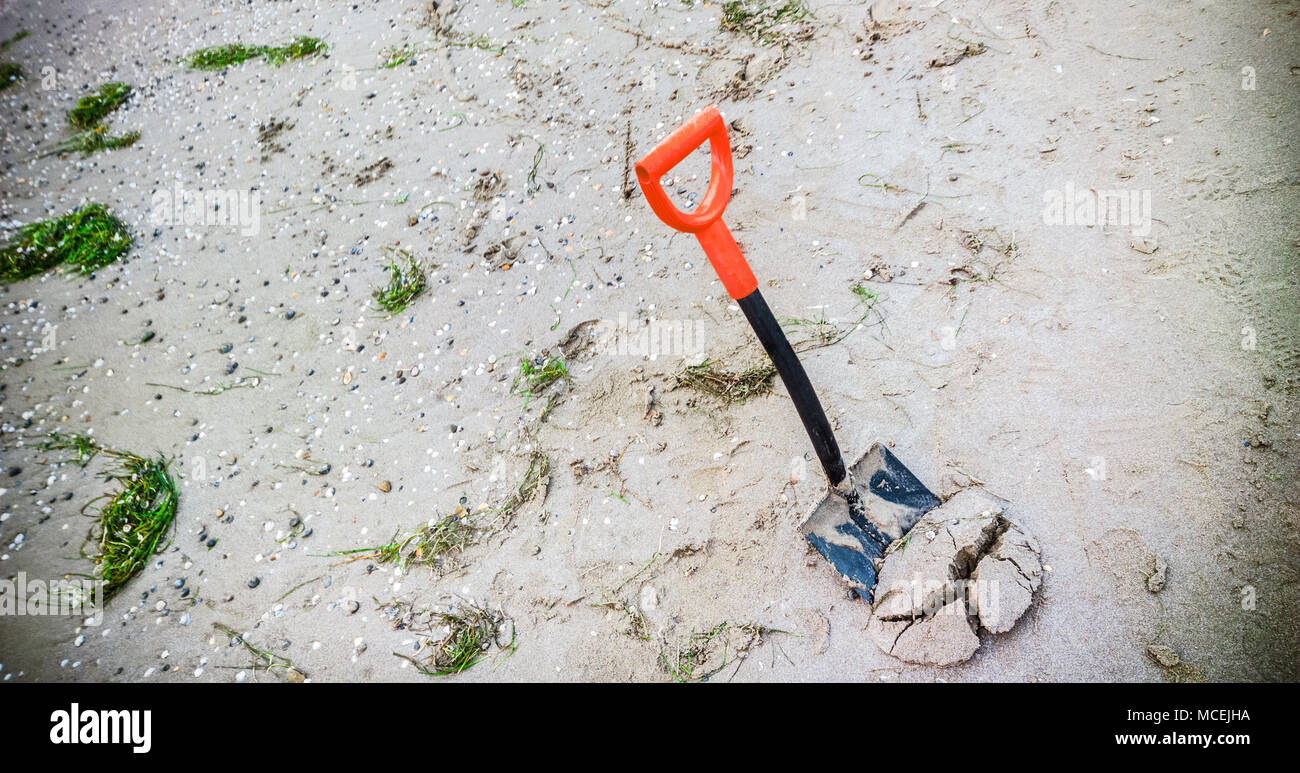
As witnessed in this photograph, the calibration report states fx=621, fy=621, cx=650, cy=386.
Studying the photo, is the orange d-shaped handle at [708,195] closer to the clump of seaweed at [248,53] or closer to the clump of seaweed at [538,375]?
the clump of seaweed at [538,375]

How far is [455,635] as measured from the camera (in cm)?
293

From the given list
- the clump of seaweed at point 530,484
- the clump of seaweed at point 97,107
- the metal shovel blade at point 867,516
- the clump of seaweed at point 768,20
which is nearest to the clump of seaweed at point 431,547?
the clump of seaweed at point 530,484

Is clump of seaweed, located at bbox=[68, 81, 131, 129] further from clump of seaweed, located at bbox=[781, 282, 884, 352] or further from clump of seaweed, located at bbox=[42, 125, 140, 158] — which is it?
clump of seaweed, located at bbox=[781, 282, 884, 352]

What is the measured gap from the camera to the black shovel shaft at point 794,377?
7.06 ft

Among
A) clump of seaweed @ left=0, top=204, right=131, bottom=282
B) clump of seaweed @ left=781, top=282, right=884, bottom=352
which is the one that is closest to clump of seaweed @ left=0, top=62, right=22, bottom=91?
clump of seaweed @ left=0, top=204, right=131, bottom=282

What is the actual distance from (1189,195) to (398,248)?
4945mm

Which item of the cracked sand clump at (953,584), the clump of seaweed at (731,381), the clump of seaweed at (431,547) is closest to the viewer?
the cracked sand clump at (953,584)

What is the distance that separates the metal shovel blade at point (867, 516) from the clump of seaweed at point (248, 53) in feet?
23.5

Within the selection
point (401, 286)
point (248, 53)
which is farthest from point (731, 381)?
point (248, 53)

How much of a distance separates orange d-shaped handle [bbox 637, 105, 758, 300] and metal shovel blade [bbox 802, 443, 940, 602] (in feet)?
3.87

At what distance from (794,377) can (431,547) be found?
6.86 feet

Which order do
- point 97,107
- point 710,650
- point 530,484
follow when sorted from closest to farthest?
point 710,650
point 530,484
point 97,107

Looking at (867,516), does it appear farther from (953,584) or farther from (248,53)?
(248,53)

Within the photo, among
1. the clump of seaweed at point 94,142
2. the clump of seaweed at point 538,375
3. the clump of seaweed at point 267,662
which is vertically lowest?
the clump of seaweed at point 267,662
